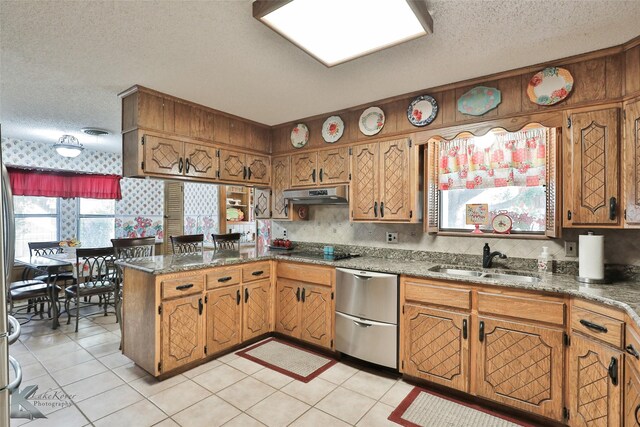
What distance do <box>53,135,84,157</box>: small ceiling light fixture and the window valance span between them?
450 centimetres

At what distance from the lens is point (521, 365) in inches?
82.9

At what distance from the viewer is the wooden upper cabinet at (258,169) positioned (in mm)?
3827

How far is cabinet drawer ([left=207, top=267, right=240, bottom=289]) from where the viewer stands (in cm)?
287

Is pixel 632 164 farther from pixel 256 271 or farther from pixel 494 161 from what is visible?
pixel 256 271

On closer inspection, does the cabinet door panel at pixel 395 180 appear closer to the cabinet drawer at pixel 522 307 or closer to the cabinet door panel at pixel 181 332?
the cabinet drawer at pixel 522 307

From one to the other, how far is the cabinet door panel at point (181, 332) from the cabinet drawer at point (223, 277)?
0.17m

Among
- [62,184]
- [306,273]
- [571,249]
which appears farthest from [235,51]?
[62,184]

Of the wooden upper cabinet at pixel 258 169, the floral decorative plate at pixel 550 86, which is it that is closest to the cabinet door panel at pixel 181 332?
the wooden upper cabinet at pixel 258 169

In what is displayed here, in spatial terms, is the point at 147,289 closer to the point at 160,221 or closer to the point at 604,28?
the point at 604,28

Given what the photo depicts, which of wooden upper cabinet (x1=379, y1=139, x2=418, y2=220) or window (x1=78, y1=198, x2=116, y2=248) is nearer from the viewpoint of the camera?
wooden upper cabinet (x1=379, y1=139, x2=418, y2=220)

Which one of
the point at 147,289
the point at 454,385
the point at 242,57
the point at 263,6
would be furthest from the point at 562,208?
the point at 147,289

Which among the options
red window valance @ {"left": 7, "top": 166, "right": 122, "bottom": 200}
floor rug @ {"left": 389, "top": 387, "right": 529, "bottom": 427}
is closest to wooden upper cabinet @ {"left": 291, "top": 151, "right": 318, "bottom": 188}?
floor rug @ {"left": 389, "top": 387, "right": 529, "bottom": 427}

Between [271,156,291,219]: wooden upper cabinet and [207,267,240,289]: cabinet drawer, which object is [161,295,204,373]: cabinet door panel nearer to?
[207,267,240,289]: cabinet drawer

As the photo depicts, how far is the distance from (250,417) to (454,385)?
57.8 inches
